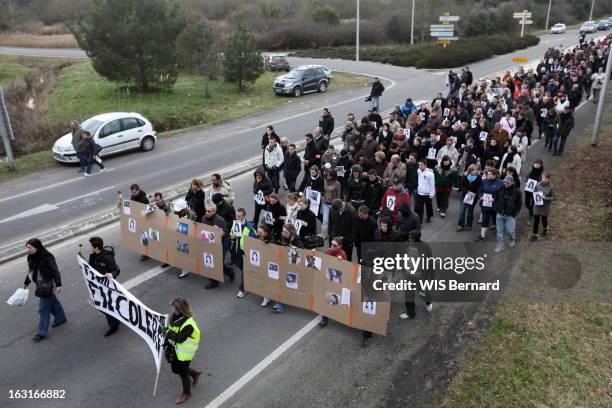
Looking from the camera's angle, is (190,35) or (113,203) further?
(190,35)

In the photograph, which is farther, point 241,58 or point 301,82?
point 241,58

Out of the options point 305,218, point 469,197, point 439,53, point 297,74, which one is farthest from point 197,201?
point 439,53

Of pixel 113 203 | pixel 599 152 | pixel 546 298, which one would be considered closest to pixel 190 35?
pixel 113 203

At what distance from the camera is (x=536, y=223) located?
35.6 ft

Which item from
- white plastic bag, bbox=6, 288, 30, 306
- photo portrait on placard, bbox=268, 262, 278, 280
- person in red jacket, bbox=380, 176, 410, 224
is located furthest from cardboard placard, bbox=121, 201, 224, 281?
person in red jacket, bbox=380, 176, 410, 224

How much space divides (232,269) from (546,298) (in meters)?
5.53

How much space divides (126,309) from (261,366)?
6.81 ft

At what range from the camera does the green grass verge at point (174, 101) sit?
88.0 ft

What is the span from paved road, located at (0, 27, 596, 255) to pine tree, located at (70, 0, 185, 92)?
8.53m

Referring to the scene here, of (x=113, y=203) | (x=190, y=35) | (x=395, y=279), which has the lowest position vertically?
(x=113, y=203)

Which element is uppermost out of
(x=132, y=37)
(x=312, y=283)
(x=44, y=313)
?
(x=132, y=37)

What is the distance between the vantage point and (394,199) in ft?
33.6

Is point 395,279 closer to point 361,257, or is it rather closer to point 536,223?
point 361,257

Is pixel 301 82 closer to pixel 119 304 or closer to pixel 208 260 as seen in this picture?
pixel 208 260
